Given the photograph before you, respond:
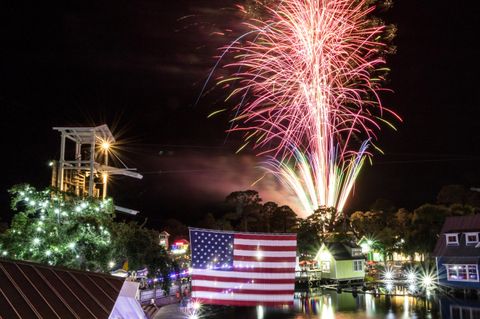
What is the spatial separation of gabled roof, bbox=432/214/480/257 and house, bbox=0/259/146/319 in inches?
1471

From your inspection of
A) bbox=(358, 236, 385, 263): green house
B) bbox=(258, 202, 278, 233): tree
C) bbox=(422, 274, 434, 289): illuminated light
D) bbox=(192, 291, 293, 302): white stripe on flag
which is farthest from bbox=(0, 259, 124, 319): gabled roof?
bbox=(258, 202, 278, 233): tree

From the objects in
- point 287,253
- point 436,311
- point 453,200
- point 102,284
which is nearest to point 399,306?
point 436,311

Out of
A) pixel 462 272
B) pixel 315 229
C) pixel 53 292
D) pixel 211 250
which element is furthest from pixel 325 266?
pixel 53 292

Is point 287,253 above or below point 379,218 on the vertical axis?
below

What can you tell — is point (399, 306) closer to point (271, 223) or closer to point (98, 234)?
point (98, 234)

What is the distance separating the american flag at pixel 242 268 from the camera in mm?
9938

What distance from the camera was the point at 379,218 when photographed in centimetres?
7181

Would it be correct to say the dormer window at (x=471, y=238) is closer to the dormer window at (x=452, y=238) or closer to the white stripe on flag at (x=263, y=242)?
the dormer window at (x=452, y=238)

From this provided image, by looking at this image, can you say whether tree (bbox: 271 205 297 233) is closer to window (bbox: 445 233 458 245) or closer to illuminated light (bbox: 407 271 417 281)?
illuminated light (bbox: 407 271 417 281)

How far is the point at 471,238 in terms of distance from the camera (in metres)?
40.1

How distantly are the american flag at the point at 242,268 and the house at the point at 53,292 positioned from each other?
5.87 ft

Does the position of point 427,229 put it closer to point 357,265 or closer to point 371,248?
point 357,265

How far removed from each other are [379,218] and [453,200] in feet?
40.1

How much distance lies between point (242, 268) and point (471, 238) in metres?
36.0
